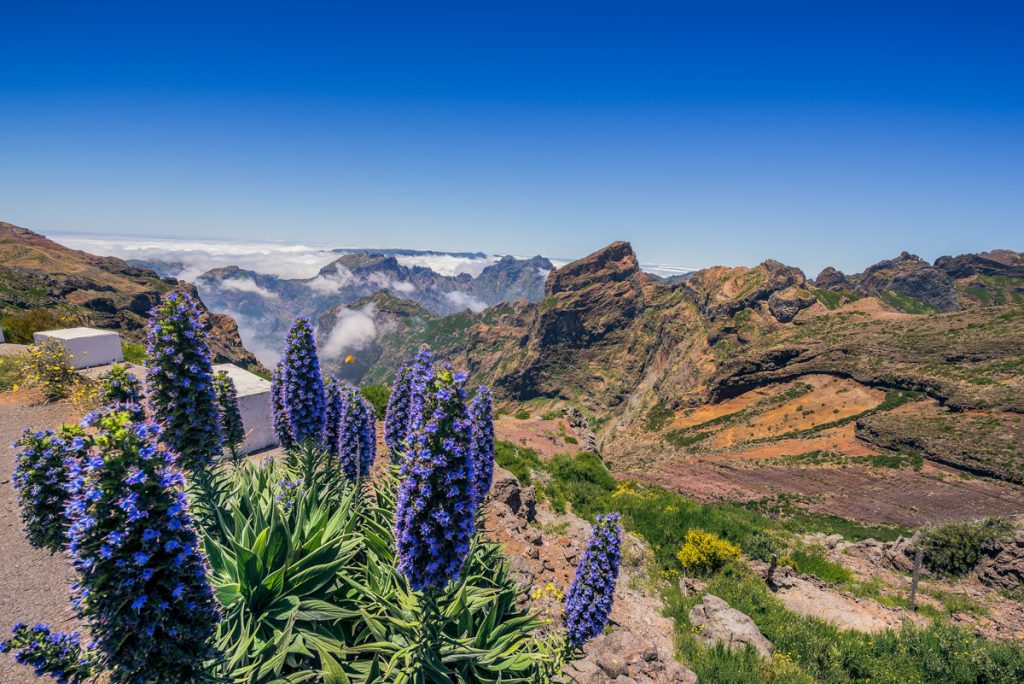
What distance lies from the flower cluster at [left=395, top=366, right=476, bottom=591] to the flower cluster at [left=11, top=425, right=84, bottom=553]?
4867 millimetres

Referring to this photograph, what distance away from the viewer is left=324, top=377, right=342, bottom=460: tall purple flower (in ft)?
33.7

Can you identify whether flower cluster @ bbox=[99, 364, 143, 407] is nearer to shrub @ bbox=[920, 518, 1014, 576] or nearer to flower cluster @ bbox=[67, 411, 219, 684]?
flower cluster @ bbox=[67, 411, 219, 684]

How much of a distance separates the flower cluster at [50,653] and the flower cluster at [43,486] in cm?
193

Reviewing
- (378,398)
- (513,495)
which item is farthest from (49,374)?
(513,495)

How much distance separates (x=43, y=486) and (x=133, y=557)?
3.64 m

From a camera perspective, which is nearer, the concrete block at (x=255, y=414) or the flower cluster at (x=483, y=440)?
the flower cluster at (x=483, y=440)

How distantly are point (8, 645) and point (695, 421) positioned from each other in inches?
4012

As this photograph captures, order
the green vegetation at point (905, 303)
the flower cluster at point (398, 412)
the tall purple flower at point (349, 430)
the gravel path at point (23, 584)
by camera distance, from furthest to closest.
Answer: the green vegetation at point (905, 303), the tall purple flower at point (349, 430), the flower cluster at point (398, 412), the gravel path at point (23, 584)

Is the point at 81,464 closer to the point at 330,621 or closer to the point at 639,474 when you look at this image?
the point at 330,621

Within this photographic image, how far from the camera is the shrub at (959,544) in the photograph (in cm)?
2218

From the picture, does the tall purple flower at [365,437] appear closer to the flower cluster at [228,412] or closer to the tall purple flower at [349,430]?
the tall purple flower at [349,430]

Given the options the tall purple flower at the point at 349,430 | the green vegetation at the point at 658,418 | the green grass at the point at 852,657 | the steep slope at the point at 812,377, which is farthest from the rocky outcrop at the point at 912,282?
the tall purple flower at the point at 349,430

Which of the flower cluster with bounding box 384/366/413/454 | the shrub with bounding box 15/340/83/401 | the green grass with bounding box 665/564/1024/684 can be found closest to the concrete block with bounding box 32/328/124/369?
the shrub with bounding box 15/340/83/401

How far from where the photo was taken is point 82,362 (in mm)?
25047
